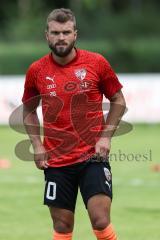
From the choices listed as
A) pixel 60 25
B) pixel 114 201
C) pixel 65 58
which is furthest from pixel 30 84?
pixel 114 201

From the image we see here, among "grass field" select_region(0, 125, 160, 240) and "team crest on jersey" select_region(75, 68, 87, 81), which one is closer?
"team crest on jersey" select_region(75, 68, 87, 81)

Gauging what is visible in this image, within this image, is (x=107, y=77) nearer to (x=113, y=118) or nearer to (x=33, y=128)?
(x=113, y=118)

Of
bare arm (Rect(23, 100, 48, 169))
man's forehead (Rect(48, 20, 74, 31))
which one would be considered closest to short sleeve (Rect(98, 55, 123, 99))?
man's forehead (Rect(48, 20, 74, 31))

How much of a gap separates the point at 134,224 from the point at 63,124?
336 cm

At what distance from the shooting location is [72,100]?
7.98 meters

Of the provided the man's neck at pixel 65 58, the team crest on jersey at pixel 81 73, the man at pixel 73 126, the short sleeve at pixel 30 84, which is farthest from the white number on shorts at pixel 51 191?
the man's neck at pixel 65 58

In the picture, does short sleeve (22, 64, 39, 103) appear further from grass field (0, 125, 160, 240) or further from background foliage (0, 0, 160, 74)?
background foliage (0, 0, 160, 74)

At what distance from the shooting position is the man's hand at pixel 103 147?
26.0ft

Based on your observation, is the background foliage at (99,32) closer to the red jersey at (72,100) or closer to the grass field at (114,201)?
the grass field at (114,201)

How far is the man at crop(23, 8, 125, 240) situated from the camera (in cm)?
795

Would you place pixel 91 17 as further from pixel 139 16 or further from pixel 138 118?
pixel 138 118

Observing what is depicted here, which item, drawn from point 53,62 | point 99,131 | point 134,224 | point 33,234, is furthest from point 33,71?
point 134,224

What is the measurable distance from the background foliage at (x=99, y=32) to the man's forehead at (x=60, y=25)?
101 ft

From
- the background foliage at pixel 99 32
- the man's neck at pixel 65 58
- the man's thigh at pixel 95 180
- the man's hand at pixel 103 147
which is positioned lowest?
the background foliage at pixel 99 32
